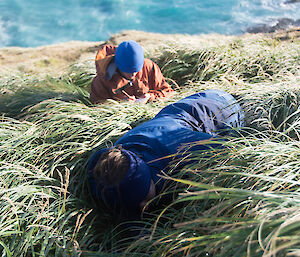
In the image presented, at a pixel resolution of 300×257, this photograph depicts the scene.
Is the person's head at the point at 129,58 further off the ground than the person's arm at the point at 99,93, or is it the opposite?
the person's head at the point at 129,58

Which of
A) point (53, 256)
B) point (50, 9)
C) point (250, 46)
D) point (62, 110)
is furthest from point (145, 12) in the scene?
point (53, 256)

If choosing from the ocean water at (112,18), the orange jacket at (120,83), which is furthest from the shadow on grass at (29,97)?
the ocean water at (112,18)

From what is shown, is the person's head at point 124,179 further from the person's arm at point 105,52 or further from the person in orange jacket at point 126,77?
the person's arm at point 105,52

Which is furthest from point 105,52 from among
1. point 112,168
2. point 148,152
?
point 112,168

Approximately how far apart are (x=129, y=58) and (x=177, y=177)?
173 centimetres

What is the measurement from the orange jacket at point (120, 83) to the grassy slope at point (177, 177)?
0.94ft

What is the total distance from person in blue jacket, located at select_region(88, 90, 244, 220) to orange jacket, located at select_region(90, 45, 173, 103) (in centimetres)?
123

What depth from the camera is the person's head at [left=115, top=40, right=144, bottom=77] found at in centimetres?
324

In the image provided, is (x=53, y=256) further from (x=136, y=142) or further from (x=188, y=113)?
(x=188, y=113)

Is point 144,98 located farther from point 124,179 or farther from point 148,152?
point 124,179

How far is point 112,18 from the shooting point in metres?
24.9

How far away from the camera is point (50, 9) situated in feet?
87.1

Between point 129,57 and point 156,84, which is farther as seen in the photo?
point 156,84

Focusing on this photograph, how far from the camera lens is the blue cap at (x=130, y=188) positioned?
1753 mm
